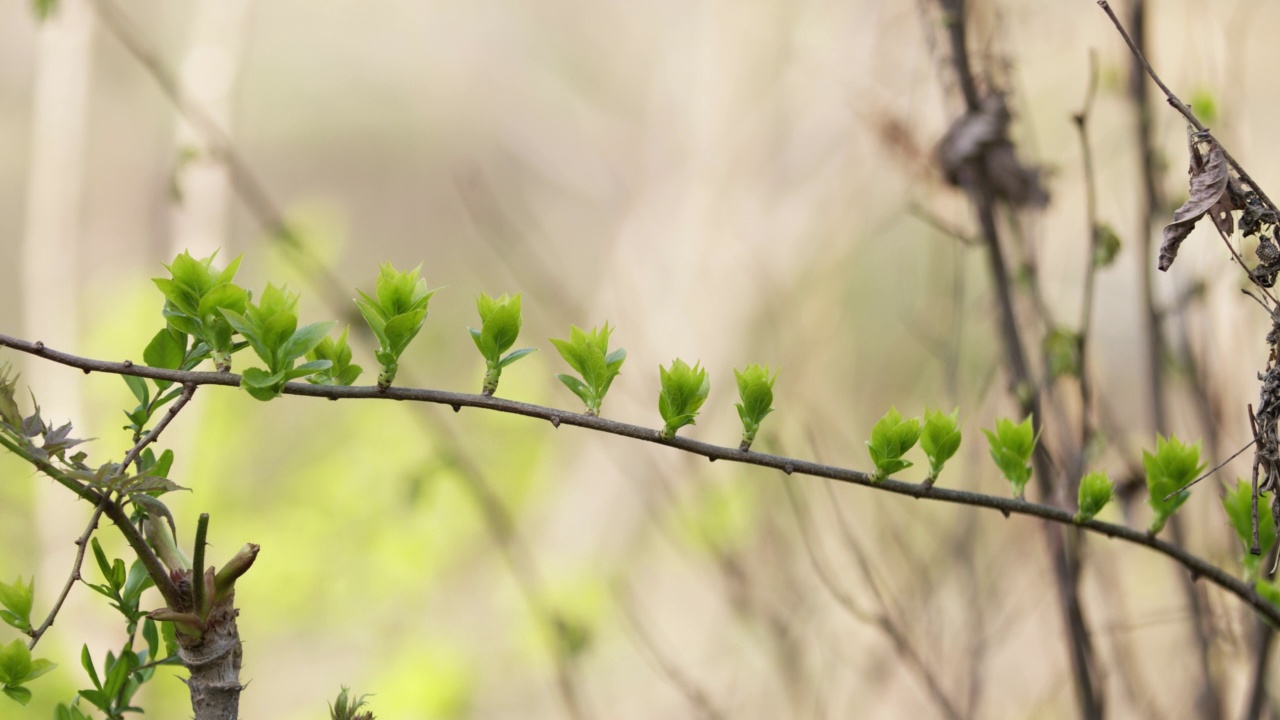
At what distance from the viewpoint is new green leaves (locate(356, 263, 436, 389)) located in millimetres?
449

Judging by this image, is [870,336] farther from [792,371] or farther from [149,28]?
[149,28]

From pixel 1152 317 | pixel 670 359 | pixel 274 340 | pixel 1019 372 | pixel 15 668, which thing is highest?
pixel 670 359

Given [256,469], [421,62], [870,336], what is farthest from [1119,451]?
[421,62]

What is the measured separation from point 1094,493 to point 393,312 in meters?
0.38

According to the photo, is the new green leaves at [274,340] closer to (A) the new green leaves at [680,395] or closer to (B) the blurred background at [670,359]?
(A) the new green leaves at [680,395]

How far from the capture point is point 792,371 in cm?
199

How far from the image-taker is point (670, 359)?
2240 millimetres

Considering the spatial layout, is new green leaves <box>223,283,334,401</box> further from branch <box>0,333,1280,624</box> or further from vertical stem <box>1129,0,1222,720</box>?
vertical stem <box>1129,0,1222,720</box>

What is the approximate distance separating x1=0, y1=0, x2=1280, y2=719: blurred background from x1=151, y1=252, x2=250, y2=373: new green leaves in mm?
637

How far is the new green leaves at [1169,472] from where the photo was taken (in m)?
0.54

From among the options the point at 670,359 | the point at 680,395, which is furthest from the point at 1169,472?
the point at 670,359

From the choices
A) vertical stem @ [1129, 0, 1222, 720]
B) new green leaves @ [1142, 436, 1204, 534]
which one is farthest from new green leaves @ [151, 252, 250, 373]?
vertical stem @ [1129, 0, 1222, 720]

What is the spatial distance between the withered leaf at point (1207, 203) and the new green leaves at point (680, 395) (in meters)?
0.23

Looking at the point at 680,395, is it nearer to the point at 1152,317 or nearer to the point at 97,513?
the point at 97,513
